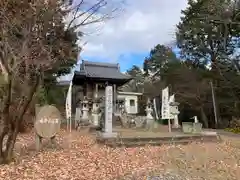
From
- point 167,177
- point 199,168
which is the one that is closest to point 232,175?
point 199,168

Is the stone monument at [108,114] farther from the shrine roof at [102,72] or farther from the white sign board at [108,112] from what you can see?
the shrine roof at [102,72]

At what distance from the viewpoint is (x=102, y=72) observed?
2180cm

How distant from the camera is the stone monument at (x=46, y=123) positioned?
8.06 metres

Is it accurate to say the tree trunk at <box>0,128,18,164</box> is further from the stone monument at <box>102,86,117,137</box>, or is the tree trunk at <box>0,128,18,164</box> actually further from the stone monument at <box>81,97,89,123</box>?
the stone monument at <box>81,97,89,123</box>

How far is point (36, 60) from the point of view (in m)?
9.39

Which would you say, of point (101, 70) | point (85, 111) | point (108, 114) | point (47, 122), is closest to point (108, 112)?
point (108, 114)

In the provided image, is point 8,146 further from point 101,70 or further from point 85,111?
point 101,70

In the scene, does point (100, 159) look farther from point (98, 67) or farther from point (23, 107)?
point (98, 67)

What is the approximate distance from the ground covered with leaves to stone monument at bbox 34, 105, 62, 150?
39 centimetres

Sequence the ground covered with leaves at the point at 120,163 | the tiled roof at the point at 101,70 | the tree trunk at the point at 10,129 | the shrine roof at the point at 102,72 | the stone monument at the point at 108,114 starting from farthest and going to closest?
the tiled roof at the point at 101,70 → the shrine roof at the point at 102,72 → the stone monument at the point at 108,114 → the tree trunk at the point at 10,129 → the ground covered with leaves at the point at 120,163

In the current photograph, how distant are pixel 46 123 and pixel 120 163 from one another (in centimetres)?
238

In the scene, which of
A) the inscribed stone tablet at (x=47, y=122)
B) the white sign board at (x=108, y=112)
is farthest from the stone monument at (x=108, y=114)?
the inscribed stone tablet at (x=47, y=122)

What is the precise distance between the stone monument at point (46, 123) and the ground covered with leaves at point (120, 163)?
39cm

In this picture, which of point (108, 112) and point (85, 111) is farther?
point (85, 111)
